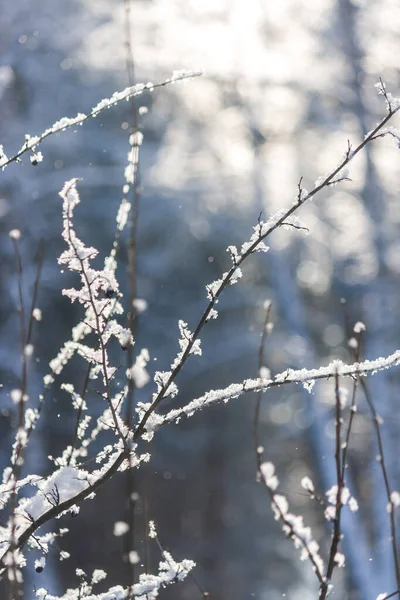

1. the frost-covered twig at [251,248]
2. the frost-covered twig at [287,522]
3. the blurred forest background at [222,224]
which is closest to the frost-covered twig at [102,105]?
the frost-covered twig at [251,248]

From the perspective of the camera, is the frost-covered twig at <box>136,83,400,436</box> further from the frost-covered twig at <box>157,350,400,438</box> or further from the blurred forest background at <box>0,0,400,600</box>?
the blurred forest background at <box>0,0,400,600</box>

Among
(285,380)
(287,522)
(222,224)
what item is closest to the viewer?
(287,522)

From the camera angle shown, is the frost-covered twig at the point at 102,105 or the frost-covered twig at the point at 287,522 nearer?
the frost-covered twig at the point at 287,522

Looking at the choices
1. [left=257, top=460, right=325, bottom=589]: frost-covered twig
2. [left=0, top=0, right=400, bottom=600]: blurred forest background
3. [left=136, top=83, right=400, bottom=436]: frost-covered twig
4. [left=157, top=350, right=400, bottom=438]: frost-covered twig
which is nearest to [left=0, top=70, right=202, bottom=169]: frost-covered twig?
[left=136, top=83, right=400, bottom=436]: frost-covered twig

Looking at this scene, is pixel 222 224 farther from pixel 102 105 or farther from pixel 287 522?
pixel 287 522

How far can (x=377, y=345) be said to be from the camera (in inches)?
217

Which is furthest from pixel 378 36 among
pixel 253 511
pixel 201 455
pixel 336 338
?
pixel 253 511

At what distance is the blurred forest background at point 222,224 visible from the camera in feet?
18.7

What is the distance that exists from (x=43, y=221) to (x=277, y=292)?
2845 millimetres

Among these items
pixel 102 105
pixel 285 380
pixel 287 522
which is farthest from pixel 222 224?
pixel 287 522

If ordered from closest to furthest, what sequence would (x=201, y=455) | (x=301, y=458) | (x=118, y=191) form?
(x=118, y=191) < (x=201, y=455) < (x=301, y=458)

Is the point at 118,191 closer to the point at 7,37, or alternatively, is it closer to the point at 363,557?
the point at 7,37

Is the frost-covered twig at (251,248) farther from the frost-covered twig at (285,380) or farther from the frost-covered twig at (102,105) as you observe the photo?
the frost-covered twig at (102,105)

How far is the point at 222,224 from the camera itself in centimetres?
769
